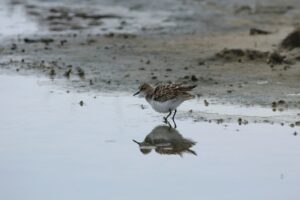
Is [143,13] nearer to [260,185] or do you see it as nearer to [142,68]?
[142,68]

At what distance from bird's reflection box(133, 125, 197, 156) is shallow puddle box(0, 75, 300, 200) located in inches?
0.5

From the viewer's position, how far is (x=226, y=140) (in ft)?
37.1

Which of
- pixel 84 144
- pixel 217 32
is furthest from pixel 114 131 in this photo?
pixel 217 32

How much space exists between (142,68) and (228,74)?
1541 millimetres

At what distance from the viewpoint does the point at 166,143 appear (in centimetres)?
1144

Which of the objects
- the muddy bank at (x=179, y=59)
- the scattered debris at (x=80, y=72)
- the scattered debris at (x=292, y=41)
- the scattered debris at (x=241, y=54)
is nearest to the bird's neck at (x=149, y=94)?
the muddy bank at (x=179, y=59)

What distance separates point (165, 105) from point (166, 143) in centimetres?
114

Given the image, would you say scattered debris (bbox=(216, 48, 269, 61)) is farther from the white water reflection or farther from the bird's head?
the white water reflection

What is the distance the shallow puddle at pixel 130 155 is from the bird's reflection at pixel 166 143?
0.01 m

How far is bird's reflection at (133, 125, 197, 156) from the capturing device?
11031mm

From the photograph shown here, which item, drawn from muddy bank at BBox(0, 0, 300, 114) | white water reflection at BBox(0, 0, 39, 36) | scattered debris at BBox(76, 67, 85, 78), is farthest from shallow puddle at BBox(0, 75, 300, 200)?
white water reflection at BBox(0, 0, 39, 36)

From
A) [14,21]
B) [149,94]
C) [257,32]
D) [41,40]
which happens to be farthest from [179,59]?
[14,21]

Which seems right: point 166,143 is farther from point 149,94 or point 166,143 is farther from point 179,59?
point 179,59

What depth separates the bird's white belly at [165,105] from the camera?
1247 cm
